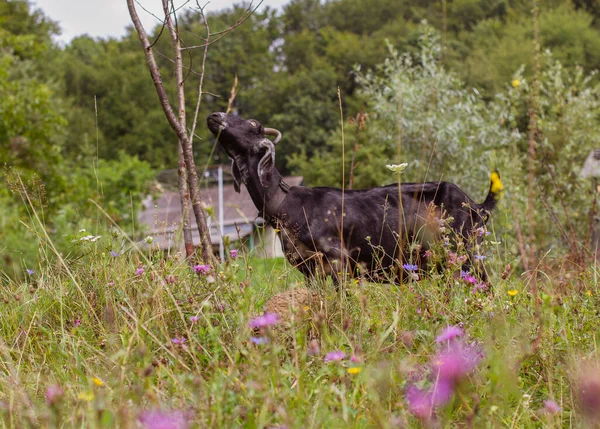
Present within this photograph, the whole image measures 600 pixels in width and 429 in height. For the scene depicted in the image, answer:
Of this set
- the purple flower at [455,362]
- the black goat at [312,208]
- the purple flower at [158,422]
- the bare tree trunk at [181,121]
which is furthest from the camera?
the black goat at [312,208]

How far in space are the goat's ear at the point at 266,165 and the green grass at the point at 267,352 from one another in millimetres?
968

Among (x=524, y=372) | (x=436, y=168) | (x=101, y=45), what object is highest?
(x=101, y=45)

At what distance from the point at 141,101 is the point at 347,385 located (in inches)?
1991

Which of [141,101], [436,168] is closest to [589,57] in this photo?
[436,168]

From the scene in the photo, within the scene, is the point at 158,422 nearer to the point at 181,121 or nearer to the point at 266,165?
the point at 181,121

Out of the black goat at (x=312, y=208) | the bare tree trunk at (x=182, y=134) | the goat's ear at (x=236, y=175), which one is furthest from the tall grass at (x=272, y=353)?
the goat's ear at (x=236, y=175)

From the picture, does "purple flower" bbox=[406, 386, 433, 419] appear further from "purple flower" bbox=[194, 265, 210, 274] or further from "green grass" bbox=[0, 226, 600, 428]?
"purple flower" bbox=[194, 265, 210, 274]

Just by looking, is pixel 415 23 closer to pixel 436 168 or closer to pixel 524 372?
pixel 436 168

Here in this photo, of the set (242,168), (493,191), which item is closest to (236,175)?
(242,168)

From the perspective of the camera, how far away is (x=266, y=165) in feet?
19.2

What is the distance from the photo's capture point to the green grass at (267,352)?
2.62m

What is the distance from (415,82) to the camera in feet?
84.1

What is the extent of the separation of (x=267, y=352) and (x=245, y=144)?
9.79ft

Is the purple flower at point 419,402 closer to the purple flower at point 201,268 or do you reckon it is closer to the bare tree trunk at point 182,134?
the purple flower at point 201,268
